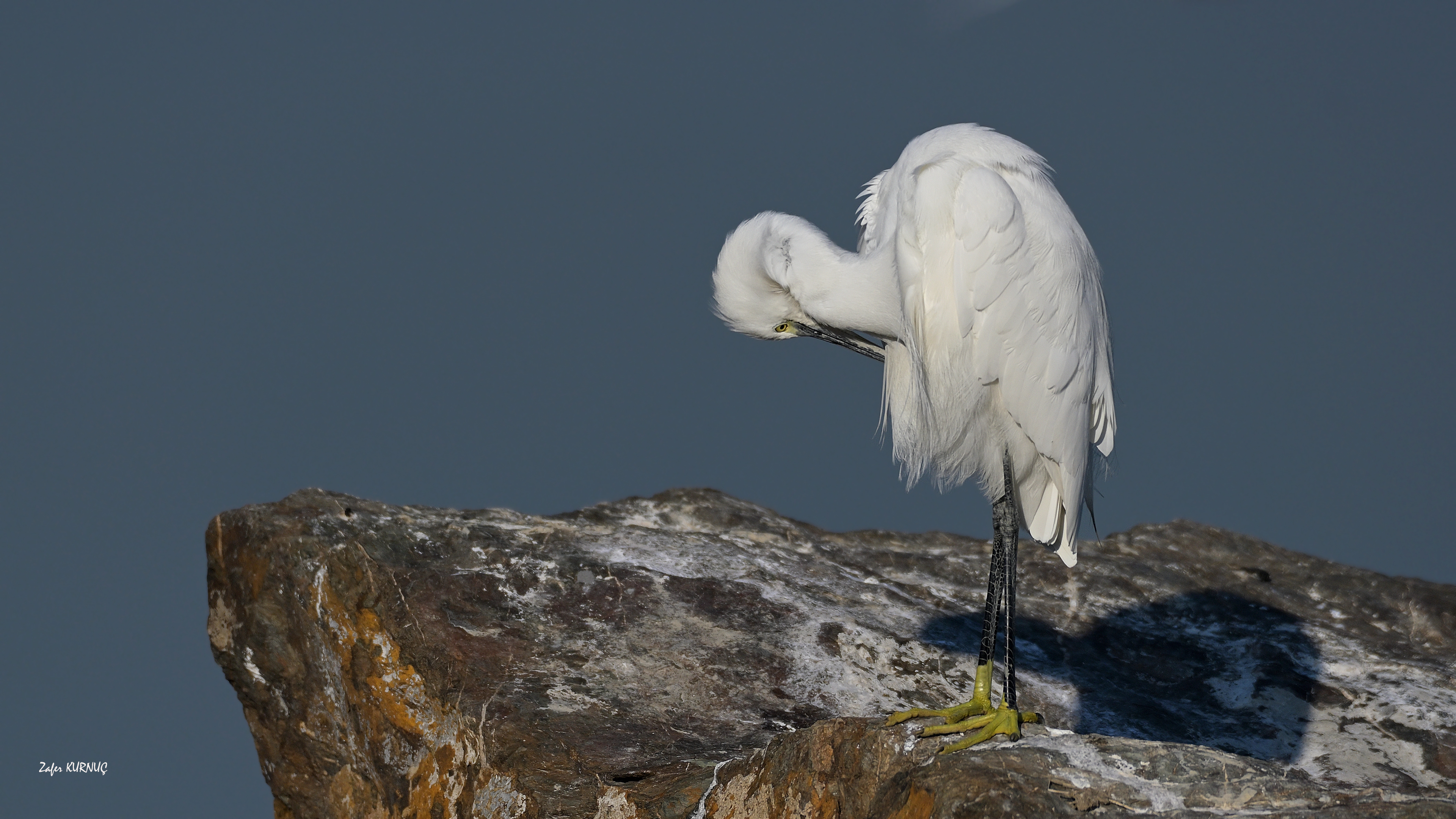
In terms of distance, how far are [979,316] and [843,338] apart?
95cm

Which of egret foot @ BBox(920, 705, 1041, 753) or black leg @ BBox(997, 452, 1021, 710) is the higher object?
black leg @ BBox(997, 452, 1021, 710)

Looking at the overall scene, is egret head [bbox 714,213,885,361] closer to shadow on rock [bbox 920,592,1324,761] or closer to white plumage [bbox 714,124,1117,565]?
white plumage [bbox 714,124,1117,565]

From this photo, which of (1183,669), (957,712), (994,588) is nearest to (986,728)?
(957,712)

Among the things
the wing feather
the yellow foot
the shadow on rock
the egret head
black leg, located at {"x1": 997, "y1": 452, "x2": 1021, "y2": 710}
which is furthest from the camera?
the shadow on rock

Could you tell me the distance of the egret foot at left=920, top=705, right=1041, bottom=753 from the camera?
15.2 feet

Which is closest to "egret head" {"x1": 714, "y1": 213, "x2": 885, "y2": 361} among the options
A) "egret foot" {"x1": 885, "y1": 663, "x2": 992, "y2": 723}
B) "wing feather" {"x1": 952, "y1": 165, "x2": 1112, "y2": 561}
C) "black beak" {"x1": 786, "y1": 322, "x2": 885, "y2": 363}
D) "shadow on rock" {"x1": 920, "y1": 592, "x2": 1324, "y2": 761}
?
"black beak" {"x1": 786, "y1": 322, "x2": 885, "y2": 363}

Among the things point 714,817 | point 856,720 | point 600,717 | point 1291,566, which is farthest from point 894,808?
point 1291,566

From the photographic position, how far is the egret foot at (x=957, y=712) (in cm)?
488

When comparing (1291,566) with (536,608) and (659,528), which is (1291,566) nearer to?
(659,528)

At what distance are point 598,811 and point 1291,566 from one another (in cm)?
705

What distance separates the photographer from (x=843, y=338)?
241 inches

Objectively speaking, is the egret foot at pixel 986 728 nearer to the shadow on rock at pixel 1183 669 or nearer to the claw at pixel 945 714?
the claw at pixel 945 714

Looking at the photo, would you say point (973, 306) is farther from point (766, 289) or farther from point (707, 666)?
point (707, 666)

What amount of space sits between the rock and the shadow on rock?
0.02 metres
